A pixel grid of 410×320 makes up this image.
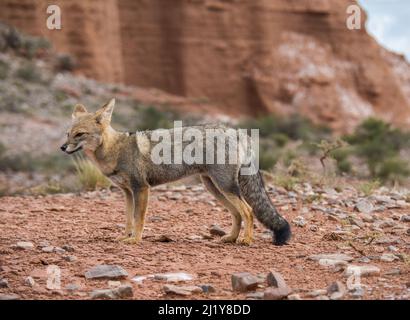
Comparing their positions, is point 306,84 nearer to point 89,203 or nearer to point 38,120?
point 38,120

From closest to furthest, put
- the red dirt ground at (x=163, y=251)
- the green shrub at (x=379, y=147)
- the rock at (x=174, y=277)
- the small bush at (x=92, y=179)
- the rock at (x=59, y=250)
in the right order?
the red dirt ground at (x=163, y=251) → the rock at (x=174, y=277) → the rock at (x=59, y=250) → the small bush at (x=92, y=179) → the green shrub at (x=379, y=147)

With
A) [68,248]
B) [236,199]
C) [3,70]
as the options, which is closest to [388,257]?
[236,199]

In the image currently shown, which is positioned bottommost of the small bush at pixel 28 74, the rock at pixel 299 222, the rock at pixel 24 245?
the rock at pixel 24 245

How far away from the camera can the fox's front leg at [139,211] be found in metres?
6.51

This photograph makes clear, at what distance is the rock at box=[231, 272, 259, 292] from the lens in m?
4.70

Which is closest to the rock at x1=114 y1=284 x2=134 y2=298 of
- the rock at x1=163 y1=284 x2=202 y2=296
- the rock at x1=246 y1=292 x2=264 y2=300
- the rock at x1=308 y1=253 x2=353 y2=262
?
the rock at x1=163 y1=284 x2=202 y2=296

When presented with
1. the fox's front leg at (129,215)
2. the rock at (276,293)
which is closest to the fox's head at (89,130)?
the fox's front leg at (129,215)

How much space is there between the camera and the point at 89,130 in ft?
21.4

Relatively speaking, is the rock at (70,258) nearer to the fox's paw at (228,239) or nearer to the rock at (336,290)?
the fox's paw at (228,239)

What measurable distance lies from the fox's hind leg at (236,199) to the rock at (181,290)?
1.80 meters

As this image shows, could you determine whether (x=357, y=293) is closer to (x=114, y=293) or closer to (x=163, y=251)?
(x=114, y=293)
